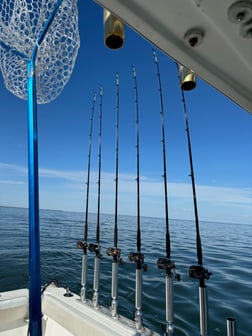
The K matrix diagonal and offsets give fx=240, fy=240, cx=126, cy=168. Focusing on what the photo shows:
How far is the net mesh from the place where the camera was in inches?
90.0

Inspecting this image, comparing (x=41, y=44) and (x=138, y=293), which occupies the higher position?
(x=41, y=44)

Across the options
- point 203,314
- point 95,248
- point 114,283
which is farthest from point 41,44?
point 203,314

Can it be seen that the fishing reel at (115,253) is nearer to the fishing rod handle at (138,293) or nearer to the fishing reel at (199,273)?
the fishing rod handle at (138,293)

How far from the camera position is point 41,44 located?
2311 millimetres

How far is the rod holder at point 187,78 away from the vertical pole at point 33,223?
128 cm

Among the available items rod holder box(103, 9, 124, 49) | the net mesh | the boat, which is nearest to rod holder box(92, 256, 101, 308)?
the boat

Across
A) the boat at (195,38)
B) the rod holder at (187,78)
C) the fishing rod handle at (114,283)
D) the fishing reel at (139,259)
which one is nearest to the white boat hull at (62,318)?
the boat at (195,38)

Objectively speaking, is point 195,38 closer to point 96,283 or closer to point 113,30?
point 113,30

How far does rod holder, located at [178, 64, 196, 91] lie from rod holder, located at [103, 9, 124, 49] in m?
0.37

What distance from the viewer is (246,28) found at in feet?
3.07

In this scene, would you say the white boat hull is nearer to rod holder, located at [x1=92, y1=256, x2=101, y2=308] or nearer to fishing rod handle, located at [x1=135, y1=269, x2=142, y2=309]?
rod holder, located at [x1=92, y1=256, x2=101, y2=308]

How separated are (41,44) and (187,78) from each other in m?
1.73

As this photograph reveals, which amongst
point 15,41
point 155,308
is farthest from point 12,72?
point 155,308

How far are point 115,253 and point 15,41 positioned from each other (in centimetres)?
224
